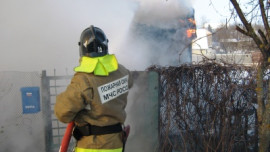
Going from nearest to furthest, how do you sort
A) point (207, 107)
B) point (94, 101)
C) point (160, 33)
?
point (94, 101) < point (207, 107) < point (160, 33)

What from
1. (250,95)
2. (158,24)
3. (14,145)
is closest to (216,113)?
(250,95)

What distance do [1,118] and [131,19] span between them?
481 cm

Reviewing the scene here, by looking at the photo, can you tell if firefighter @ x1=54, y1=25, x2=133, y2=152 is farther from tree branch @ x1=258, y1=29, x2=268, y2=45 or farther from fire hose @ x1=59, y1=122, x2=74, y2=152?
tree branch @ x1=258, y1=29, x2=268, y2=45

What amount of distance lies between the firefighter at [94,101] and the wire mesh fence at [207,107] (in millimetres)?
1265

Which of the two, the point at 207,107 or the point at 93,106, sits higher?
the point at 93,106

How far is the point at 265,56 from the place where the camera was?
3.00 meters

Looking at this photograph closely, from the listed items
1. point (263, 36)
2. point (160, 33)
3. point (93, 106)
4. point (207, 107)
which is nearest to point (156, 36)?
point (160, 33)

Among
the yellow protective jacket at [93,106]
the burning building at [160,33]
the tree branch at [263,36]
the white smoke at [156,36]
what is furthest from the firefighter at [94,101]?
the burning building at [160,33]

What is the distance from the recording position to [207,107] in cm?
349

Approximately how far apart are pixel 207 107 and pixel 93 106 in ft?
5.74

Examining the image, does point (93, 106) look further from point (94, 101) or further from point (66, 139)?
point (66, 139)

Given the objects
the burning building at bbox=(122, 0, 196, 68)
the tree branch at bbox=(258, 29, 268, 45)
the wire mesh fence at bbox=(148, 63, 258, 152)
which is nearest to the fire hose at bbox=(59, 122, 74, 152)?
the wire mesh fence at bbox=(148, 63, 258, 152)

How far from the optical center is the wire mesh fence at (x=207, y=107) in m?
3.41

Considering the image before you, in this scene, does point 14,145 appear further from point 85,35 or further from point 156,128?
point 85,35
